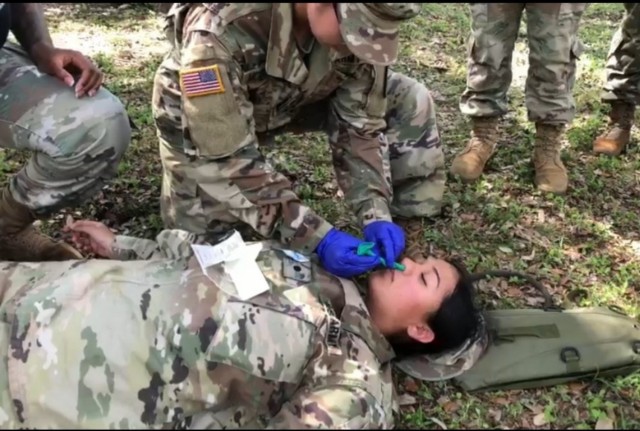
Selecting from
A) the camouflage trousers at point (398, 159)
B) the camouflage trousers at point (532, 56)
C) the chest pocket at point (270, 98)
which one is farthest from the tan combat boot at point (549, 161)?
the chest pocket at point (270, 98)

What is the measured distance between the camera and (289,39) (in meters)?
2.94

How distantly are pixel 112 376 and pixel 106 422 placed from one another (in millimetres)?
146

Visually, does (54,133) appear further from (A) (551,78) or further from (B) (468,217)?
(A) (551,78)

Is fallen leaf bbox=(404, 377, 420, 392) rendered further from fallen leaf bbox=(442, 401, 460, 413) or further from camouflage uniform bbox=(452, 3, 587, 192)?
camouflage uniform bbox=(452, 3, 587, 192)

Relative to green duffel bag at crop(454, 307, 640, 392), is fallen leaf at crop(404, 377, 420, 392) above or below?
below

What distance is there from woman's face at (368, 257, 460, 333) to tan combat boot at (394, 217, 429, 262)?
0.68 m

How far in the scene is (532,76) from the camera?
4109mm

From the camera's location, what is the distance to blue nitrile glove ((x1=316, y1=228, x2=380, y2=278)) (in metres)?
2.84

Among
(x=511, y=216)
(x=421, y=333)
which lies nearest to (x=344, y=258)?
(x=421, y=333)

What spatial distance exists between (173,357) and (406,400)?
970 millimetres

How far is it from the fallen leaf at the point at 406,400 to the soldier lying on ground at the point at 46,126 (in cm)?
154

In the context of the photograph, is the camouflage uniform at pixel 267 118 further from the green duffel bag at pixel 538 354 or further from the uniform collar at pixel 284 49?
the green duffel bag at pixel 538 354

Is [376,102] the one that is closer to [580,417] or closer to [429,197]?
[429,197]

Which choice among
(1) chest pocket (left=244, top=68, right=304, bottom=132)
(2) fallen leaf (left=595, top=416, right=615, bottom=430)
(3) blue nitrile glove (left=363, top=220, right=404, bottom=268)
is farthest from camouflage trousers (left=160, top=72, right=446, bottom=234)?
(2) fallen leaf (left=595, top=416, right=615, bottom=430)
